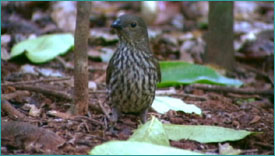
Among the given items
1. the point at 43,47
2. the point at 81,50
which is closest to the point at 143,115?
the point at 81,50

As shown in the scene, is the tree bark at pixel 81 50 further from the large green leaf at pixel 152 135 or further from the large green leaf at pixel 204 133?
the large green leaf at pixel 152 135

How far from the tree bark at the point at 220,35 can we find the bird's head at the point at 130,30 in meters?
2.25

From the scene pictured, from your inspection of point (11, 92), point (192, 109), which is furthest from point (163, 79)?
point (11, 92)

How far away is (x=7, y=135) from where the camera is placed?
11.8 ft

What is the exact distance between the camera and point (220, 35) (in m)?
6.79

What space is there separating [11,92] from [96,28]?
11.9 feet

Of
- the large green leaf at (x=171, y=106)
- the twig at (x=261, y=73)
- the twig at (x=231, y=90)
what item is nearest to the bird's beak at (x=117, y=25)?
the large green leaf at (x=171, y=106)

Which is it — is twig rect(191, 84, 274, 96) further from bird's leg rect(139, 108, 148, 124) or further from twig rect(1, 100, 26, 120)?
twig rect(1, 100, 26, 120)

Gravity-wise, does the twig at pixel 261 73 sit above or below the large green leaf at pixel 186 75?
below

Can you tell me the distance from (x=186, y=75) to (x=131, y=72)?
1.62 m

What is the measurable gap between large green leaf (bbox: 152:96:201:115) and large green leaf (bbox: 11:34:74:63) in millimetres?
1888

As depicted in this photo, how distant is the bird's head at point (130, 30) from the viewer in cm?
459

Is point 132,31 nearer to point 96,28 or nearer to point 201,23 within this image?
point 96,28

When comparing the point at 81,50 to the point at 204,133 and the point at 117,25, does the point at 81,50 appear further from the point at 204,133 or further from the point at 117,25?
the point at 204,133
